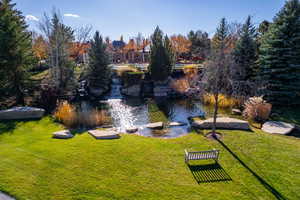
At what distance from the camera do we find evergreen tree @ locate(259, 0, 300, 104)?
1291cm

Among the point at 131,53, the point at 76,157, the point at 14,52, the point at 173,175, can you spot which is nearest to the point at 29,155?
the point at 76,157

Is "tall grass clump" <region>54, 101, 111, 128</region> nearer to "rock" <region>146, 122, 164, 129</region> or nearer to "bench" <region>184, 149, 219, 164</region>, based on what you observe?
"rock" <region>146, 122, 164, 129</region>

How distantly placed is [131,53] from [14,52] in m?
33.5

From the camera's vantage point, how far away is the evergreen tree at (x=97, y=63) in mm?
20666

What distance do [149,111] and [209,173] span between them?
9605 mm

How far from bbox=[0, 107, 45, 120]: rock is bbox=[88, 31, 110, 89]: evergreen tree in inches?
389

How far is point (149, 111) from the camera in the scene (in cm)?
1530

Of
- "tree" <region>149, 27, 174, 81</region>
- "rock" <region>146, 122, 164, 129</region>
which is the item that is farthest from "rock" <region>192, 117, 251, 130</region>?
"tree" <region>149, 27, 174, 81</region>

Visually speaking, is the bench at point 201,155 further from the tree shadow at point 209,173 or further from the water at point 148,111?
the water at point 148,111

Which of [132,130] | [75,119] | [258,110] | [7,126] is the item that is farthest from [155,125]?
[7,126]

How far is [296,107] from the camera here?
13.2 meters

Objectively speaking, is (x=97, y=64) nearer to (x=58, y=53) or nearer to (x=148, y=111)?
(x=58, y=53)

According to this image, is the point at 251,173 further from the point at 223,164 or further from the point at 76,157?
the point at 76,157

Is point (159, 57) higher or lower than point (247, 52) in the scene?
lower
